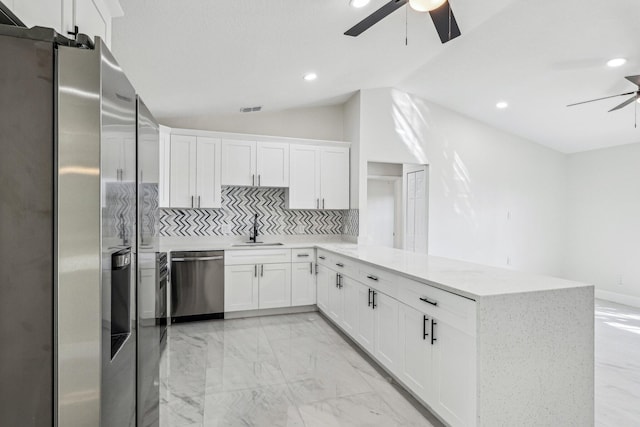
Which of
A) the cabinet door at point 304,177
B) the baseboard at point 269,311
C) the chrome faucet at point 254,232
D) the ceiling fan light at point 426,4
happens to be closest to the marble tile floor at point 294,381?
the baseboard at point 269,311

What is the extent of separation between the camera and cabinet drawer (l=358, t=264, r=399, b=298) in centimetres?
258

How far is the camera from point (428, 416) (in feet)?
7.27

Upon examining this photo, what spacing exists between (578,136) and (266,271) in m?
5.33

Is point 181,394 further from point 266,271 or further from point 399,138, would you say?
point 399,138

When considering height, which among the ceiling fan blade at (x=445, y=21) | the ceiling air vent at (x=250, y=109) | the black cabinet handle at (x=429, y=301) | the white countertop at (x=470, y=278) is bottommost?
the black cabinet handle at (x=429, y=301)

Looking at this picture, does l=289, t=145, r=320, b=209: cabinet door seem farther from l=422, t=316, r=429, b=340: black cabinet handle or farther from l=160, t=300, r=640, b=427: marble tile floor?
l=422, t=316, r=429, b=340: black cabinet handle

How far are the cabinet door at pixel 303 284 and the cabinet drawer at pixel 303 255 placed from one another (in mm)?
53

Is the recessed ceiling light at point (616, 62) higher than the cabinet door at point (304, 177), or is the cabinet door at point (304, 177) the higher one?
the recessed ceiling light at point (616, 62)

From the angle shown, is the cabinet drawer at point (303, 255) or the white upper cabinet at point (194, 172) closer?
the white upper cabinet at point (194, 172)

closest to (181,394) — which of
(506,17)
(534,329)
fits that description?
(534,329)

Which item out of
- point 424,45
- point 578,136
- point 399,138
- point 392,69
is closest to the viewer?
point 424,45

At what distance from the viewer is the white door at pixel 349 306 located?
3261 millimetres

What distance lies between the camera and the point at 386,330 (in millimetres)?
2674

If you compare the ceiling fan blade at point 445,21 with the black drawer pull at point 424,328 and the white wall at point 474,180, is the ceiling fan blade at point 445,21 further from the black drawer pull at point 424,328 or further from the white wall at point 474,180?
the white wall at point 474,180
